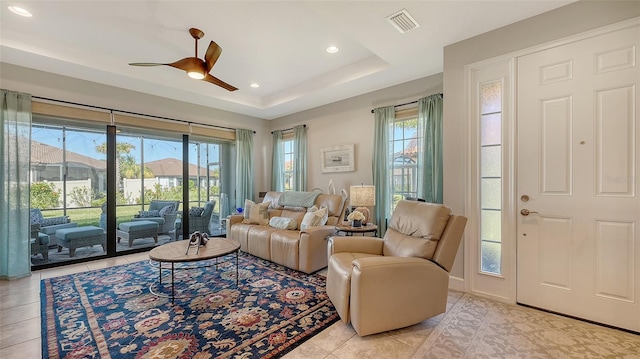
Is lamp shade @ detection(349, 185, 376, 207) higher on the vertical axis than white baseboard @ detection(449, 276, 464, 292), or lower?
higher

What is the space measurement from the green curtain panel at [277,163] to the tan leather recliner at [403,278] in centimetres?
349

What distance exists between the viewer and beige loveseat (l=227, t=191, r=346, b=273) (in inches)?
130

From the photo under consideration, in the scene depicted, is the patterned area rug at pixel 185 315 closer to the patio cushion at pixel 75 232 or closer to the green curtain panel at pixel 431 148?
the patio cushion at pixel 75 232

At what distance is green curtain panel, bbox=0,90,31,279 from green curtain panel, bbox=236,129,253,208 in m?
2.94

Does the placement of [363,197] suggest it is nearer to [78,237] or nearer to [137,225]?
[137,225]

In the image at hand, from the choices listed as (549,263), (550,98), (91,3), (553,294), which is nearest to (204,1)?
(91,3)

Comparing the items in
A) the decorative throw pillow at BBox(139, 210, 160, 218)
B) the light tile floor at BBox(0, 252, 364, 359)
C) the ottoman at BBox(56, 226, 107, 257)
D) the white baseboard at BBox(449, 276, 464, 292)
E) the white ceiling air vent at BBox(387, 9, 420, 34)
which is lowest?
the light tile floor at BBox(0, 252, 364, 359)

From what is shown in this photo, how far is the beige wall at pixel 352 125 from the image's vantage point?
3.85 meters

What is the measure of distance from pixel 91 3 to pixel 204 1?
3.51 feet

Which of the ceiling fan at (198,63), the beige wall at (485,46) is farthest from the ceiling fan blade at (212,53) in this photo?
the beige wall at (485,46)

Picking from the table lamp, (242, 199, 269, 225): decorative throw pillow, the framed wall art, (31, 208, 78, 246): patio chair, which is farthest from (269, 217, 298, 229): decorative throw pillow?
(31, 208, 78, 246): patio chair

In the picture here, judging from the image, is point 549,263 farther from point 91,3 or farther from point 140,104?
Result: point 140,104

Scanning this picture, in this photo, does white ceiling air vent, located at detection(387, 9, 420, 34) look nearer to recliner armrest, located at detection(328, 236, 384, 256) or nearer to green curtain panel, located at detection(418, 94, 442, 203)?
green curtain panel, located at detection(418, 94, 442, 203)

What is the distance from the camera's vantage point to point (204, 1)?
2389 millimetres
